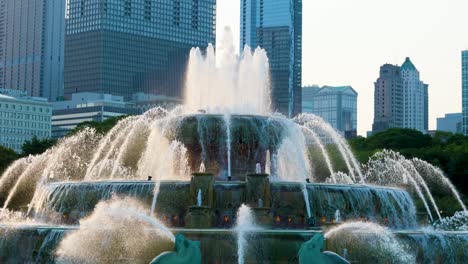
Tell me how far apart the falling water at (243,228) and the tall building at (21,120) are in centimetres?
15094

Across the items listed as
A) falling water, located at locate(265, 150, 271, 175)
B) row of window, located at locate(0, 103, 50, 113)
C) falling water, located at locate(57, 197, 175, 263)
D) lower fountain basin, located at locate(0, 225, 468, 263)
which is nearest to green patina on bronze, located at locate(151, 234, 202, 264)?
lower fountain basin, located at locate(0, 225, 468, 263)

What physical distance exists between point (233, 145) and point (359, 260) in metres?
11.8

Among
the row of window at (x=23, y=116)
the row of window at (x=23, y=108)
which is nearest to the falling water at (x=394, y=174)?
the row of window at (x=23, y=116)

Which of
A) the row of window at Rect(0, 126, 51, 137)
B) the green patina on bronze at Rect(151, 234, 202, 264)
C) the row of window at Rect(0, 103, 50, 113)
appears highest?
the row of window at Rect(0, 103, 50, 113)

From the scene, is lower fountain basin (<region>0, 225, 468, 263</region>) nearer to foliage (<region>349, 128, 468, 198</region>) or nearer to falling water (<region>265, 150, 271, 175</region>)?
falling water (<region>265, 150, 271, 175</region>)

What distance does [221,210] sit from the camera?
35.5 metres

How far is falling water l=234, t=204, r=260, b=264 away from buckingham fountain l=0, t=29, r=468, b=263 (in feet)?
0.11

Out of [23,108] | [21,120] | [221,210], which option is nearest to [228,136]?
[221,210]

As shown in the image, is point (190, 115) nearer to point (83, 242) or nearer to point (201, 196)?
point (201, 196)

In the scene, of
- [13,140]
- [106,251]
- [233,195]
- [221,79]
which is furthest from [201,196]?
[13,140]

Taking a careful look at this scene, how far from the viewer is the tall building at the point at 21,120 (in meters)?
185

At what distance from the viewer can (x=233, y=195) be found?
1401 inches

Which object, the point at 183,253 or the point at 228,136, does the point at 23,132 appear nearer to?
the point at 228,136

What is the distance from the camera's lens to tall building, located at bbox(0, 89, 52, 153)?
185 meters
